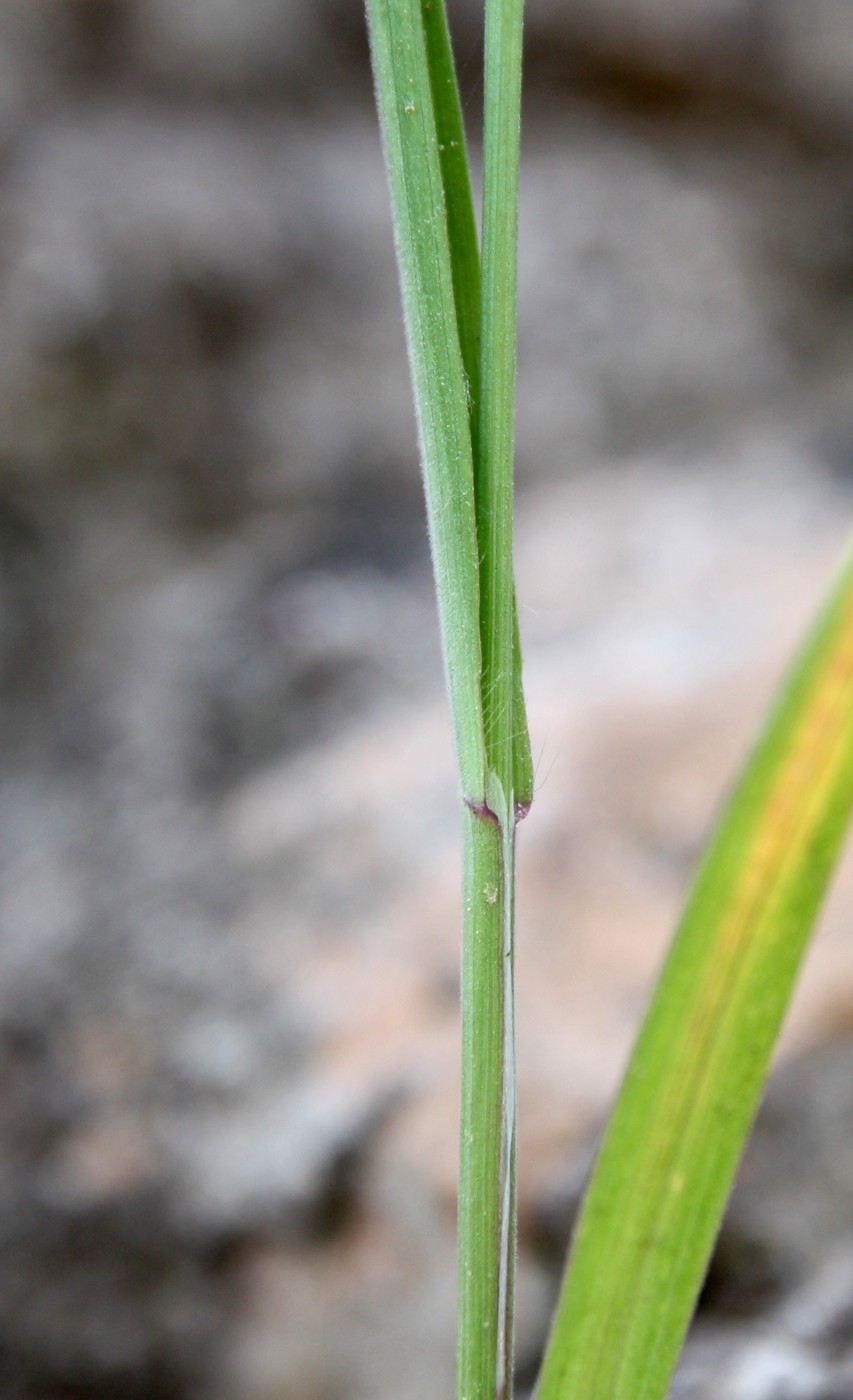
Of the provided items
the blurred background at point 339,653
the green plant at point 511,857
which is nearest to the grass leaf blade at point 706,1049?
the green plant at point 511,857

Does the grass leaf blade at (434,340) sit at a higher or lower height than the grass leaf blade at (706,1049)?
higher

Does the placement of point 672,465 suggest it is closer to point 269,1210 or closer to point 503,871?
point 269,1210

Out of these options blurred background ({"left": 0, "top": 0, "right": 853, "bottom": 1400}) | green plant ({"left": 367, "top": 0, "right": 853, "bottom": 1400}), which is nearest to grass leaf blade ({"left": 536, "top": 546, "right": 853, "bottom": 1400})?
green plant ({"left": 367, "top": 0, "right": 853, "bottom": 1400})

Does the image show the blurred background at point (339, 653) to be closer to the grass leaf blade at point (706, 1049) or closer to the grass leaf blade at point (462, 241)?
the grass leaf blade at point (706, 1049)

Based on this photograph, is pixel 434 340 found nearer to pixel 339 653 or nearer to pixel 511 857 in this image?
pixel 511 857

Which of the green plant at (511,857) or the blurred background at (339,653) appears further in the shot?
the blurred background at (339,653)

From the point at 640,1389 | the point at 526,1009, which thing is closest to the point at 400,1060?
the point at 526,1009
